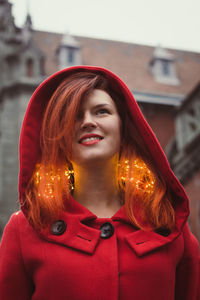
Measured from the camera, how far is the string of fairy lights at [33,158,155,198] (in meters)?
1.53

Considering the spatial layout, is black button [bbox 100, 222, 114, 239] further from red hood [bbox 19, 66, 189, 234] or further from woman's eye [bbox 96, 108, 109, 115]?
woman's eye [bbox 96, 108, 109, 115]

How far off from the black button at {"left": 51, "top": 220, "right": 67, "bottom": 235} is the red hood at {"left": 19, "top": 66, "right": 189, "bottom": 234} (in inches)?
6.5

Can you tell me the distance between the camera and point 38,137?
5.24 feet

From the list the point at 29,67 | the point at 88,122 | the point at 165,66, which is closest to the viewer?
the point at 88,122

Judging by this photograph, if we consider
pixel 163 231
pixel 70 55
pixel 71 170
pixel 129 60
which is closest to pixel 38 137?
pixel 71 170

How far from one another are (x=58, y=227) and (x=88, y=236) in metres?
0.12

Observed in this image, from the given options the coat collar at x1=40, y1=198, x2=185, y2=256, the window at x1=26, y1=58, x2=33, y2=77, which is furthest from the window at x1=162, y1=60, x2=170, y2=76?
the coat collar at x1=40, y1=198, x2=185, y2=256

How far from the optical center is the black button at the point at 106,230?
1410 millimetres

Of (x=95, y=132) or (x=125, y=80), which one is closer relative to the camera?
(x=95, y=132)

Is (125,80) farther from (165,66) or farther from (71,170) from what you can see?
(71,170)

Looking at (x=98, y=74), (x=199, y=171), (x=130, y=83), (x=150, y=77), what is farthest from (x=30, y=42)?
(x=98, y=74)

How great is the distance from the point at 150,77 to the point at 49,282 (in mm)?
12602

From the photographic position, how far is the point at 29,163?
1.53 meters

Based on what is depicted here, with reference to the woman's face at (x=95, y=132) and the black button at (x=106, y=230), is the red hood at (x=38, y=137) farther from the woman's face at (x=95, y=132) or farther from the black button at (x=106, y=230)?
the black button at (x=106, y=230)
